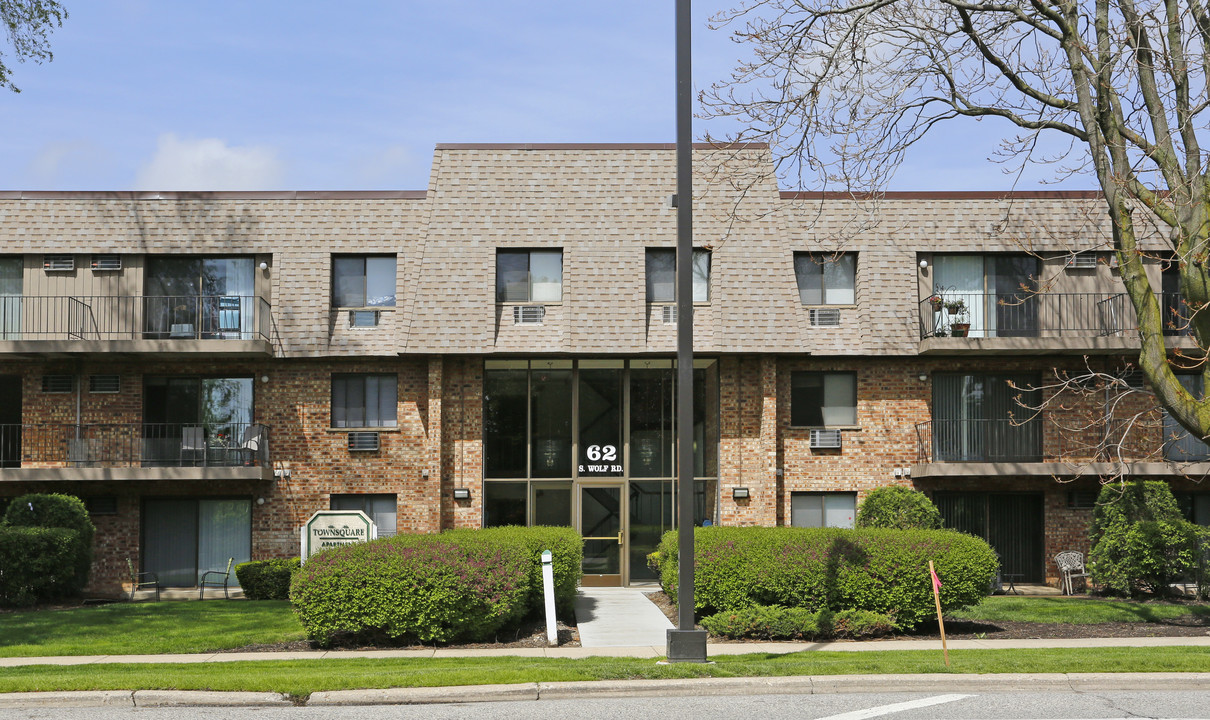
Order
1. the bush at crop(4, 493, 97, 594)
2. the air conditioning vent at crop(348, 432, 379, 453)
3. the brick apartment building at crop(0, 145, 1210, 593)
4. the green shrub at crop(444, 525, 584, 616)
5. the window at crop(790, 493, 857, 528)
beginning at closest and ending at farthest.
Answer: the green shrub at crop(444, 525, 584, 616) → the bush at crop(4, 493, 97, 594) → the brick apartment building at crop(0, 145, 1210, 593) → the air conditioning vent at crop(348, 432, 379, 453) → the window at crop(790, 493, 857, 528)

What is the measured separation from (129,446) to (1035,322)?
64.5 ft

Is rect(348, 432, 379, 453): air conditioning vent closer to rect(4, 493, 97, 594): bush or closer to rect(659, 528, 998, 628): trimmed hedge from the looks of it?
rect(4, 493, 97, 594): bush

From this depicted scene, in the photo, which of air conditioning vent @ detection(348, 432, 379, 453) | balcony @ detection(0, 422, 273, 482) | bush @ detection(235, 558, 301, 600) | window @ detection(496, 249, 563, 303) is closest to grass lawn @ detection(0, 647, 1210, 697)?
bush @ detection(235, 558, 301, 600)

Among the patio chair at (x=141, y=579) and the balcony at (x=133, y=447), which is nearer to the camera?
the patio chair at (x=141, y=579)

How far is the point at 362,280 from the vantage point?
23.4 metres

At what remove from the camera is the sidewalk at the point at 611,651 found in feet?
42.2

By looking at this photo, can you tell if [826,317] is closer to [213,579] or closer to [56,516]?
[213,579]

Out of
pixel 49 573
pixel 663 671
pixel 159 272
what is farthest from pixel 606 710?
pixel 159 272

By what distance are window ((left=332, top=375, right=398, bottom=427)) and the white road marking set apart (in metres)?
15.5

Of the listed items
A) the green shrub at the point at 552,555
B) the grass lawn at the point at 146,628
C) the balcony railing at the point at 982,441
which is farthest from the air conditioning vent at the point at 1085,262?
the grass lawn at the point at 146,628

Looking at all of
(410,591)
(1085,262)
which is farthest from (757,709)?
(1085,262)

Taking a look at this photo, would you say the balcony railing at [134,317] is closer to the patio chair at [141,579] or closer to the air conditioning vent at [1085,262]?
the patio chair at [141,579]

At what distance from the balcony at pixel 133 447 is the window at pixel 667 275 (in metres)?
8.77

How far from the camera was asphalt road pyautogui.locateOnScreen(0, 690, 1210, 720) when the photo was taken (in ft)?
28.9
